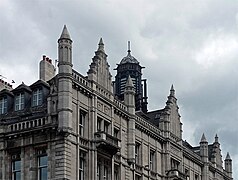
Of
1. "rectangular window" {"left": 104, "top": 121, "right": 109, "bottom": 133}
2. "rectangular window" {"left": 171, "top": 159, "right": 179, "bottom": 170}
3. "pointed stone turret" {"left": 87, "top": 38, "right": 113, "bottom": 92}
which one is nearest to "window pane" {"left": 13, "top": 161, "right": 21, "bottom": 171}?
"rectangular window" {"left": 104, "top": 121, "right": 109, "bottom": 133}

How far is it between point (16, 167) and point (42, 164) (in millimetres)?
3369

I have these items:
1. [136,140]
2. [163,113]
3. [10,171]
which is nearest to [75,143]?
[10,171]

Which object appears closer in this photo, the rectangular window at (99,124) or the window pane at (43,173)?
the window pane at (43,173)

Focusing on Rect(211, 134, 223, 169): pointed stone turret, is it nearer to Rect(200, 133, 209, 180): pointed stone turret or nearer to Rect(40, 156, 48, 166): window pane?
Rect(200, 133, 209, 180): pointed stone turret

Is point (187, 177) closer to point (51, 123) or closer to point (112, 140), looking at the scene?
point (112, 140)

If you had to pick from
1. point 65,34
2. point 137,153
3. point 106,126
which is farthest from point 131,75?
point 65,34

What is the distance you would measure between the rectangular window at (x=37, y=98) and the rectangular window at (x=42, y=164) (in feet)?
20.1

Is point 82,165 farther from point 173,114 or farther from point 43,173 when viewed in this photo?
point 173,114

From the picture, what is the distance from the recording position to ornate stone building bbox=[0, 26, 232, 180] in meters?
70.4

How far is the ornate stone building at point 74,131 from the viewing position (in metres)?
70.4

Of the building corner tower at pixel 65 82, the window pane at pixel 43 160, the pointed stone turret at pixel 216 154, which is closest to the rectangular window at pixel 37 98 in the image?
the building corner tower at pixel 65 82

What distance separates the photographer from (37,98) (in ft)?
248

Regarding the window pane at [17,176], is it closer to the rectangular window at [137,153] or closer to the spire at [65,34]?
the spire at [65,34]

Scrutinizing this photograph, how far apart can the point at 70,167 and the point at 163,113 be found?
24.7 m
